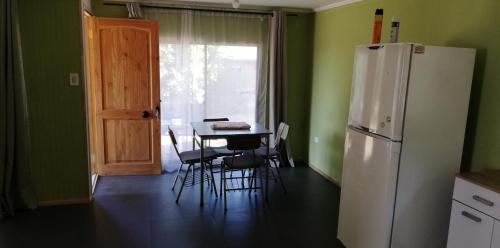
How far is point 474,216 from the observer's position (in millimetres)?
1992

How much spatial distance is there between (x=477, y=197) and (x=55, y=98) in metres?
3.56

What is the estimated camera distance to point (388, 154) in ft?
7.50

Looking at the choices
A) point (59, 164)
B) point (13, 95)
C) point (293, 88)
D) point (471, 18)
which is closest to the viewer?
point (471, 18)

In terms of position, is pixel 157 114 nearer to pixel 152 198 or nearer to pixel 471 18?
pixel 152 198

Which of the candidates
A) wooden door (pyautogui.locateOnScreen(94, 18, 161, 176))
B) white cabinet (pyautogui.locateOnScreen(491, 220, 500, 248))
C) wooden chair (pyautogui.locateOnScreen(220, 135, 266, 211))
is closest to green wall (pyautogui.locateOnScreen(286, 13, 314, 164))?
wooden chair (pyautogui.locateOnScreen(220, 135, 266, 211))

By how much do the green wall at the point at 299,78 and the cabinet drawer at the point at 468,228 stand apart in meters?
3.27

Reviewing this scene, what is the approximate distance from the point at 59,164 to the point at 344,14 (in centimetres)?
357

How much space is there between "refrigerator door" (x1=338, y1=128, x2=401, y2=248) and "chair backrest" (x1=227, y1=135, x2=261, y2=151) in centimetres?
105

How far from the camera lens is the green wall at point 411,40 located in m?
2.38

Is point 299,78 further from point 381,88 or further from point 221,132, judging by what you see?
point 381,88

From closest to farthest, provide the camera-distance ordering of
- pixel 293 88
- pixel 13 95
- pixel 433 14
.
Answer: pixel 433 14, pixel 13 95, pixel 293 88

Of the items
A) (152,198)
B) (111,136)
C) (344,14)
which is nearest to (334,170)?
(344,14)

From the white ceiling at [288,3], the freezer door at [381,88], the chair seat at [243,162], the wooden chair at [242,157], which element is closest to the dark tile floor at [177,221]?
the wooden chair at [242,157]

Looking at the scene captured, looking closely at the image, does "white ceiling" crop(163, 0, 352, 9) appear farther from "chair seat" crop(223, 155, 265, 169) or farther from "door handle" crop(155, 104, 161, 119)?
"chair seat" crop(223, 155, 265, 169)
